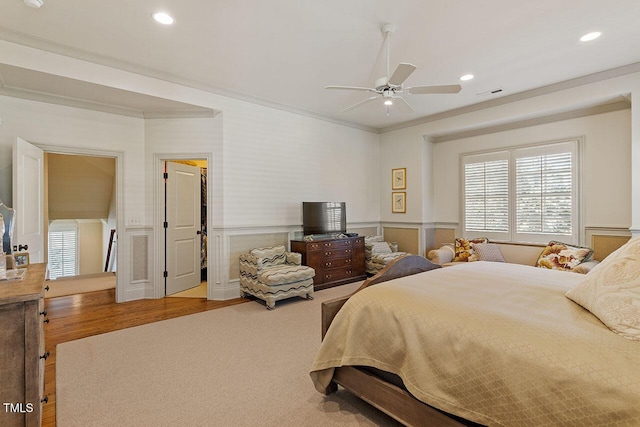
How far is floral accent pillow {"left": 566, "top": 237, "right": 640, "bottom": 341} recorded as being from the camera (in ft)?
4.31

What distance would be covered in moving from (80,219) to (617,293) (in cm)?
877

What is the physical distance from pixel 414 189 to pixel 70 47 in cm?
549

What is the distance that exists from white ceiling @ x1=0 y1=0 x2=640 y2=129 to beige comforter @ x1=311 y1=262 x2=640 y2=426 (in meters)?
2.39

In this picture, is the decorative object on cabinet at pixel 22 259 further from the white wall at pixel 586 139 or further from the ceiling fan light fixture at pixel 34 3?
the white wall at pixel 586 139

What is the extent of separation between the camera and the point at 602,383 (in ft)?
3.53

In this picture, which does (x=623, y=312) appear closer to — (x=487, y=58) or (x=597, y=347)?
(x=597, y=347)

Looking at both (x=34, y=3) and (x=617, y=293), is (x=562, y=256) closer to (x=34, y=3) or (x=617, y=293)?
(x=617, y=293)

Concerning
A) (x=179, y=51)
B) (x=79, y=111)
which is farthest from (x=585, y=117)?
(x=79, y=111)

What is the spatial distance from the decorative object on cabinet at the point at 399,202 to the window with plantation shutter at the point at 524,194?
112cm

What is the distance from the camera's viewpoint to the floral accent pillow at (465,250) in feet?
16.4

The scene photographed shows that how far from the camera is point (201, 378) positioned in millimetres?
2414

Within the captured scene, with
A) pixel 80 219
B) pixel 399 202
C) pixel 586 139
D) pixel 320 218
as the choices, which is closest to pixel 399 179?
pixel 399 202

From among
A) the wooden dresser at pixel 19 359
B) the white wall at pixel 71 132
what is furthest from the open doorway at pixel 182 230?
the wooden dresser at pixel 19 359

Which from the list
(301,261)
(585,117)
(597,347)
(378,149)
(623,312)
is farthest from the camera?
(378,149)
